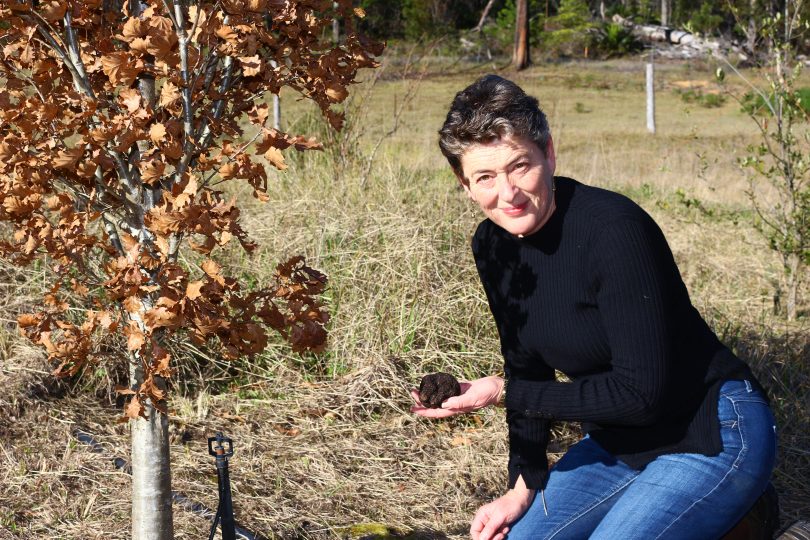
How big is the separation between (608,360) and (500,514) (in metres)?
0.51

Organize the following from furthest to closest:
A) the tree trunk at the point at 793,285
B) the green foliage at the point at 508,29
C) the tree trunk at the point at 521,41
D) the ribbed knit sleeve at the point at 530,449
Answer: the green foliage at the point at 508,29
the tree trunk at the point at 521,41
the tree trunk at the point at 793,285
the ribbed knit sleeve at the point at 530,449

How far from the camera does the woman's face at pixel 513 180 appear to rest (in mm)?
2217

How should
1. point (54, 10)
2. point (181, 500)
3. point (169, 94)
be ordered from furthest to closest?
point (181, 500)
point (169, 94)
point (54, 10)

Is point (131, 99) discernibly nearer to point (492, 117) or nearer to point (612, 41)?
point (492, 117)

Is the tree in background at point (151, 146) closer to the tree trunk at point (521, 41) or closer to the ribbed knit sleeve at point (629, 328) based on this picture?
the ribbed knit sleeve at point (629, 328)

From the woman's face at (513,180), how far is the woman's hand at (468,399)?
0.38 meters

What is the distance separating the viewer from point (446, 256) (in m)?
4.76

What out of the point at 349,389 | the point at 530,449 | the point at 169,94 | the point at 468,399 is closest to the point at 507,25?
the point at 349,389

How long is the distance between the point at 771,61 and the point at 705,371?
132 inches

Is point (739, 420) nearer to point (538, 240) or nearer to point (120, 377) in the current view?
point (538, 240)

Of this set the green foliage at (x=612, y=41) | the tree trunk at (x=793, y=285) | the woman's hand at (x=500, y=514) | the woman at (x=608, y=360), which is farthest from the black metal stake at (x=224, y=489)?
the green foliage at (x=612, y=41)

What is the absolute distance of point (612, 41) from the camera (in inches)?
1126

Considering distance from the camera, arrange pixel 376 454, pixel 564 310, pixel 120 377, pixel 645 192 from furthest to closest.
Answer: pixel 645 192 → pixel 120 377 → pixel 376 454 → pixel 564 310

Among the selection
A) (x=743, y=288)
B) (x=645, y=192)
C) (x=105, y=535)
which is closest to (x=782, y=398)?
(x=743, y=288)
